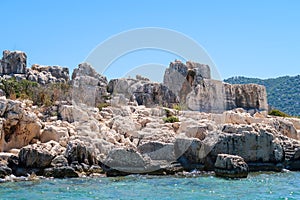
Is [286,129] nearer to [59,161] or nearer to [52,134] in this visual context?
[52,134]

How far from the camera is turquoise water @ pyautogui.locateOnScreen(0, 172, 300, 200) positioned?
22.2 m

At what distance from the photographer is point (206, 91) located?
190 feet

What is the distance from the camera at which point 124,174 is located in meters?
29.4

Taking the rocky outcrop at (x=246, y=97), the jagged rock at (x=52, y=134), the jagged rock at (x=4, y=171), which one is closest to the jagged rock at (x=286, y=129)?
the rocky outcrop at (x=246, y=97)

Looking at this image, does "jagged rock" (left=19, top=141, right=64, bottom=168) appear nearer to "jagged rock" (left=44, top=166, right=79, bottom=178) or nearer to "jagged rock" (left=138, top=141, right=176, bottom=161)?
"jagged rock" (left=44, top=166, right=79, bottom=178)

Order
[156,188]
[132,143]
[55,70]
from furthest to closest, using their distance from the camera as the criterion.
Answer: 1. [55,70]
2. [132,143]
3. [156,188]

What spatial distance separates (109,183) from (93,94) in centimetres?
3299

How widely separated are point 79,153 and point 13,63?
44929mm

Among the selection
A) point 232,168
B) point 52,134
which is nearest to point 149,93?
point 52,134

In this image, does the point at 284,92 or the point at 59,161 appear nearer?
the point at 59,161

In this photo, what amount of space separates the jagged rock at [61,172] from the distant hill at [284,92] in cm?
9499

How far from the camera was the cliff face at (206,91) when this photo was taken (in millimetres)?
57594

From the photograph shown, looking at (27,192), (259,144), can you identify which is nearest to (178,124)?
(259,144)

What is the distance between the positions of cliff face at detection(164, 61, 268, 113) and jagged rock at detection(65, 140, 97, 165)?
92.5 ft
